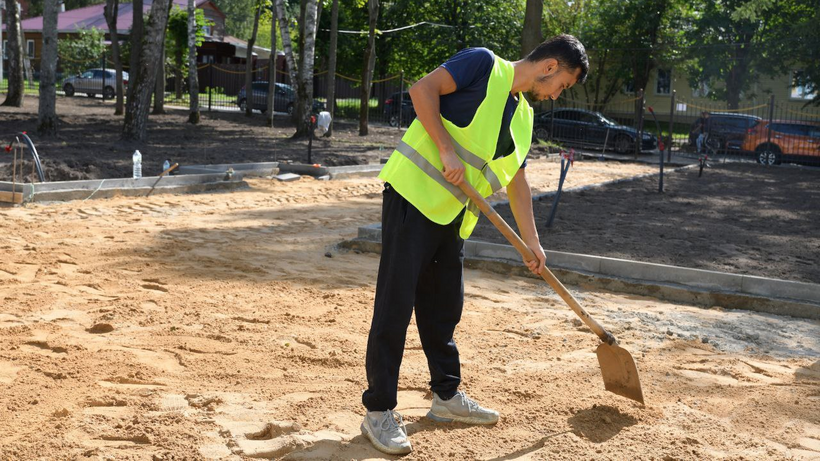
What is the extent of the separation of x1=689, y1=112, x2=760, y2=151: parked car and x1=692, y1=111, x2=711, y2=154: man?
143 millimetres

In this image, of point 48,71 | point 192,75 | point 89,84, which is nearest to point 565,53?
point 48,71

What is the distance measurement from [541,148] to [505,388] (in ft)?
67.3

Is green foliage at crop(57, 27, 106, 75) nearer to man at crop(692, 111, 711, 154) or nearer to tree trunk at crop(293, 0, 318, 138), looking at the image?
tree trunk at crop(293, 0, 318, 138)

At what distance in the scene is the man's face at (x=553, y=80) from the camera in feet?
12.3

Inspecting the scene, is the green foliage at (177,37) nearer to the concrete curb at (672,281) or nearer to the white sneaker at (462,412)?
the concrete curb at (672,281)

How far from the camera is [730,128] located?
25000 millimetres

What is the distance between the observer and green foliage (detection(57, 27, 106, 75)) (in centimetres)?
4497

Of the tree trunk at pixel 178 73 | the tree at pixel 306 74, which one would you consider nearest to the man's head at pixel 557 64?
the tree at pixel 306 74

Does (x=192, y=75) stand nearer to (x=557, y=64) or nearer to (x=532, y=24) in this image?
(x=532, y=24)

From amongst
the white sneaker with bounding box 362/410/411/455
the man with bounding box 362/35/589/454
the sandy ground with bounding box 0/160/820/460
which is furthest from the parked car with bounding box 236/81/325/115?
the white sneaker with bounding box 362/410/411/455

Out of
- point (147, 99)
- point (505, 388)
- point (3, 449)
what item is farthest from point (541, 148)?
point (3, 449)

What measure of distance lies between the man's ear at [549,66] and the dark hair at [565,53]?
0.05 ft

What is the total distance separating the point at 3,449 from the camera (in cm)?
359

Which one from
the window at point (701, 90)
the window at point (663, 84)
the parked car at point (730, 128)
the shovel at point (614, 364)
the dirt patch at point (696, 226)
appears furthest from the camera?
the window at point (663, 84)
